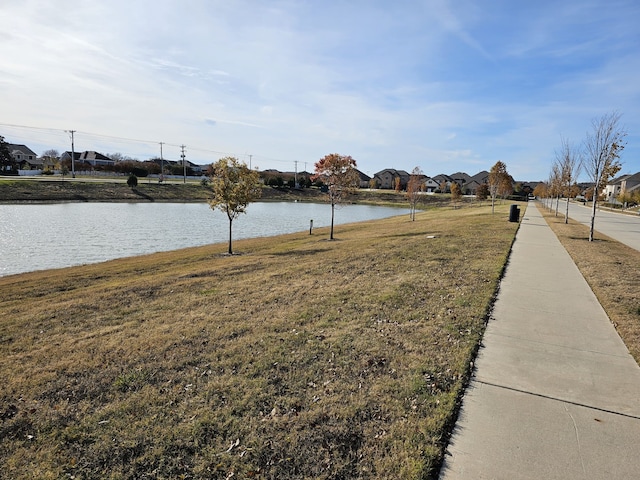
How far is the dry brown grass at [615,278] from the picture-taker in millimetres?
6427

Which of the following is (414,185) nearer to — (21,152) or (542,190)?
(542,190)

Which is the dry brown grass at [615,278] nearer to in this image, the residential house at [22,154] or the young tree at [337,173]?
the young tree at [337,173]

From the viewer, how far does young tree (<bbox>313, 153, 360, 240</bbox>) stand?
24.2m

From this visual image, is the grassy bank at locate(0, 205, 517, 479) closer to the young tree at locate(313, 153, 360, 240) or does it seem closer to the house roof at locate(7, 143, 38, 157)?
the young tree at locate(313, 153, 360, 240)

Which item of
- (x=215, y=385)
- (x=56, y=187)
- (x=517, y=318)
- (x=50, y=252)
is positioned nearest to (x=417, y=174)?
(x=50, y=252)

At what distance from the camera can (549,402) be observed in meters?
4.21

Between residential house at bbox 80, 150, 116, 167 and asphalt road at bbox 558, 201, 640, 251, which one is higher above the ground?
residential house at bbox 80, 150, 116, 167

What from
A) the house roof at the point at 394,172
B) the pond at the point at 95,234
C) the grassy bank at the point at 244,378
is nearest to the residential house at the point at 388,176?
the house roof at the point at 394,172

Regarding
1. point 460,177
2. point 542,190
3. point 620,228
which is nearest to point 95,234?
point 620,228

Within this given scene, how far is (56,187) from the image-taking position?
59.9m

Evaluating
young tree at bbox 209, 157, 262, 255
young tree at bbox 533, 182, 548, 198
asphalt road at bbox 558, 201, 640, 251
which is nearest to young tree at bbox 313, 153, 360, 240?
young tree at bbox 209, 157, 262, 255

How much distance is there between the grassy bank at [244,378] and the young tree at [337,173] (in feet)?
49.7

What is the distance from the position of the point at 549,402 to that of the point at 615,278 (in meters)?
7.47

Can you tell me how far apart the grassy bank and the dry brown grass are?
2103 millimetres
